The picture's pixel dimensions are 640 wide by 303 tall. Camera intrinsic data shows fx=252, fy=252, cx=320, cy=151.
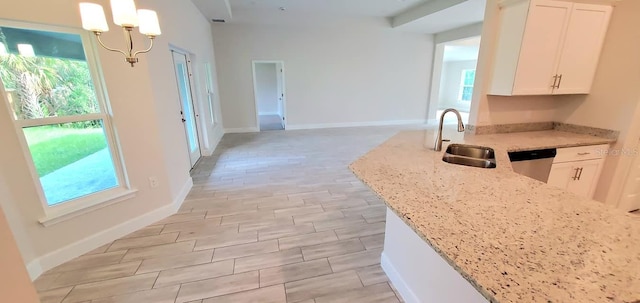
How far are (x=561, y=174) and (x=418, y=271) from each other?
209 centimetres

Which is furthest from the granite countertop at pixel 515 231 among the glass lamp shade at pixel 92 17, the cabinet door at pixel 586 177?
the glass lamp shade at pixel 92 17

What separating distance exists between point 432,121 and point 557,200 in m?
7.67

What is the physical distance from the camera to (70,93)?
2148 millimetres

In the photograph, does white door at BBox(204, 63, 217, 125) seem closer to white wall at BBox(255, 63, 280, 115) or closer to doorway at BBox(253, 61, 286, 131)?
doorway at BBox(253, 61, 286, 131)

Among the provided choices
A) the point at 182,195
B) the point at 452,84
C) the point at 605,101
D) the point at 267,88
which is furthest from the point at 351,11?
the point at 452,84

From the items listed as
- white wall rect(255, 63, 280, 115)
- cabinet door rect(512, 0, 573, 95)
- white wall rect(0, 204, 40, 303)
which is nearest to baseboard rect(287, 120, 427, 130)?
white wall rect(255, 63, 280, 115)

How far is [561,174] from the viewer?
2555mm

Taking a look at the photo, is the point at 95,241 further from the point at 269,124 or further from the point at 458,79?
the point at 458,79

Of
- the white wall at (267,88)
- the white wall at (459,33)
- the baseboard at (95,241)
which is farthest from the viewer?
the white wall at (267,88)

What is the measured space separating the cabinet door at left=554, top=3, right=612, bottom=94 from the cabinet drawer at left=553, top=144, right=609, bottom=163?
23.7 inches

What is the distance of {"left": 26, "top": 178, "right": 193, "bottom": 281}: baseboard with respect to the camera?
2.02 metres

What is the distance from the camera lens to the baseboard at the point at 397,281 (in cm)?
172

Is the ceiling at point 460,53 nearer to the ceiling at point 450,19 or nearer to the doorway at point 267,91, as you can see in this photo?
the ceiling at point 450,19

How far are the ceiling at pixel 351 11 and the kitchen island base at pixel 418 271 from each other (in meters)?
4.71
